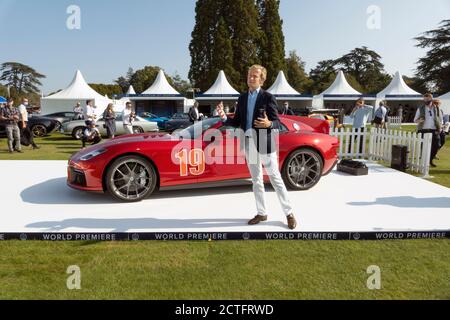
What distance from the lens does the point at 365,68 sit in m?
77.4

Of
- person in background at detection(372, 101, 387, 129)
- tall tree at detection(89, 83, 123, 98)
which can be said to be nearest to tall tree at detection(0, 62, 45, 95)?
tall tree at detection(89, 83, 123, 98)

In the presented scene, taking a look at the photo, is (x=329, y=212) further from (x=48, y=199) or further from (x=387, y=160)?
(x=387, y=160)

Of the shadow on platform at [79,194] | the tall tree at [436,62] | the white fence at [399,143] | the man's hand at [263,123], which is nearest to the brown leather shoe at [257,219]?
the man's hand at [263,123]

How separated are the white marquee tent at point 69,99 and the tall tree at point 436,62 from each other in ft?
169

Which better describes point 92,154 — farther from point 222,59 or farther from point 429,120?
point 222,59

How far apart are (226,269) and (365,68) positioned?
82.3 m

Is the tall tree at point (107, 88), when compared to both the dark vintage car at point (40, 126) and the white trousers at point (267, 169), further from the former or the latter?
the white trousers at point (267, 169)

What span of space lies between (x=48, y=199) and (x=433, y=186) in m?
6.12

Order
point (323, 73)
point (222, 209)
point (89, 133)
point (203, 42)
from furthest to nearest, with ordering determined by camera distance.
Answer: point (323, 73) → point (203, 42) → point (89, 133) → point (222, 209)

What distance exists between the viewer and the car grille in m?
5.05

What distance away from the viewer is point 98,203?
5.07 metres

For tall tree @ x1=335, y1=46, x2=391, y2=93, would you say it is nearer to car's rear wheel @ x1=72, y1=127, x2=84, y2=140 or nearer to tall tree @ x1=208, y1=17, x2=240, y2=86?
tall tree @ x1=208, y1=17, x2=240, y2=86

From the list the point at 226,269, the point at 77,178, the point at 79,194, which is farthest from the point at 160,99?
the point at 226,269

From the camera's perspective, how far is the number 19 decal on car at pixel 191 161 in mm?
5184
